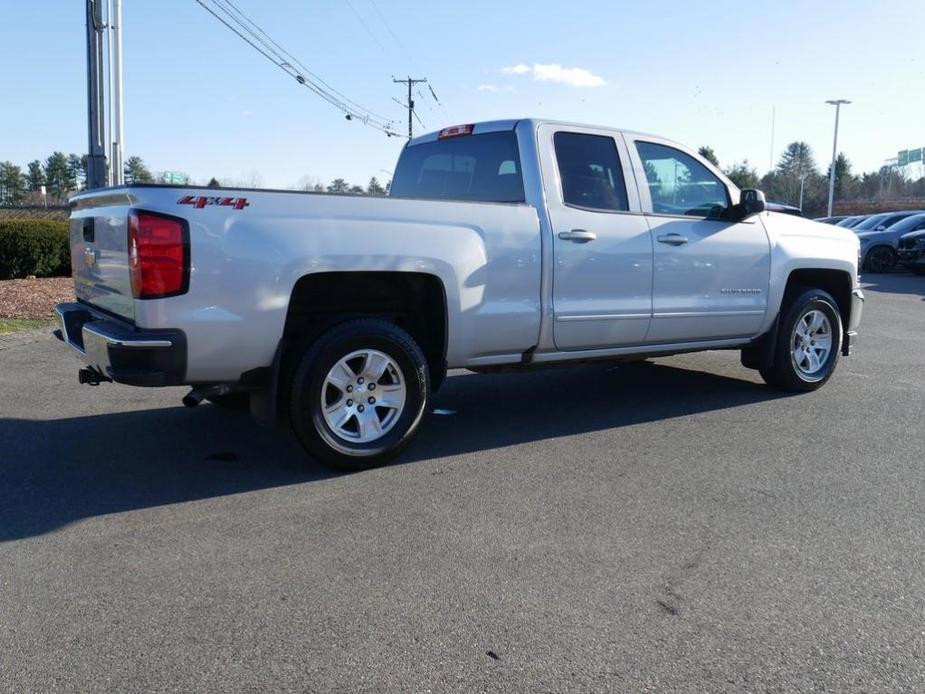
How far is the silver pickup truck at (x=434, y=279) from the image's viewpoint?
→ 4.19 meters

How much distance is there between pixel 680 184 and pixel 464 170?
170cm

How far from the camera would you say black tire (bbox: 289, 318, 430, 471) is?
457cm

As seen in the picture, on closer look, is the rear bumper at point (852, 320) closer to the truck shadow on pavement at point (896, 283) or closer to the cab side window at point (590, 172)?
the cab side window at point (590, 172)

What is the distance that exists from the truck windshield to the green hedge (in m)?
10.4

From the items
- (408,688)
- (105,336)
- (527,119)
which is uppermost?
(527,119)

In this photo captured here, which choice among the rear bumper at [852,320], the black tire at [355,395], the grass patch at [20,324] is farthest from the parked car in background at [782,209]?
the grass patch at [20,324]

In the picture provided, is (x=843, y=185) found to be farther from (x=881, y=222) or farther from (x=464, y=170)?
(x=464, y=170)

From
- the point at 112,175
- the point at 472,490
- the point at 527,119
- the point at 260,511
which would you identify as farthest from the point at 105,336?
the point at 112,175

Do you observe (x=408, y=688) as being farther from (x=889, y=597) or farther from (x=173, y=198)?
(x=173, y=198)

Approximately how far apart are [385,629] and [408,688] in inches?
15.2

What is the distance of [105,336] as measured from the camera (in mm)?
4180

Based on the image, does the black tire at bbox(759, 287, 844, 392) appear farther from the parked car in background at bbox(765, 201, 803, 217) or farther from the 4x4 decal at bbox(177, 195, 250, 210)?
the 4x4 decal at bbox(177, 195, 250, 210)

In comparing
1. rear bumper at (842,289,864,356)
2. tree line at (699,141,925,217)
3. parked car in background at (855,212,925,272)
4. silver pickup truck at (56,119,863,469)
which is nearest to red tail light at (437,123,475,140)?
silver pickup truck at (56,119,863,469)

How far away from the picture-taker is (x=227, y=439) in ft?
18.1
